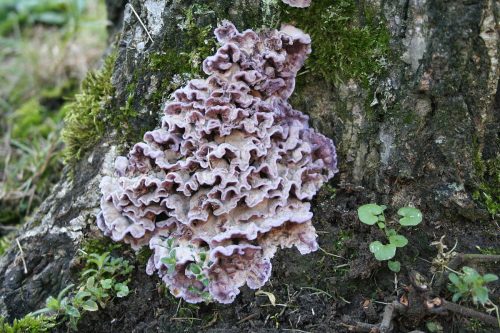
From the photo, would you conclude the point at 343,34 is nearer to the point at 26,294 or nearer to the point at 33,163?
the point at 26,294

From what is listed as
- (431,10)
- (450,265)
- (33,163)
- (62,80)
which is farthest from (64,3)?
(450,265)

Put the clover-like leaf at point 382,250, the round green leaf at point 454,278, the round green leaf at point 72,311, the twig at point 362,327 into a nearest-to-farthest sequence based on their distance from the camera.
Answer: the round green leaf at point 454,278 → the twig at point 362,327 → the clover-like leaf at point 382,250 → the round green leaf at point 72,311

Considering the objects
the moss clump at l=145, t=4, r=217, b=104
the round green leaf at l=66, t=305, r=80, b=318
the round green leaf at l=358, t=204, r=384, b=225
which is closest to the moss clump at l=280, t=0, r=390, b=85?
the moss clump at l=145, t=4, r=217, b=104

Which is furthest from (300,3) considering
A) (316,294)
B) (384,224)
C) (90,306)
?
(90,306)

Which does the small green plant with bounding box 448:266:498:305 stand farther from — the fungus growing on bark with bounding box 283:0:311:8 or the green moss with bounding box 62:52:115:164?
the green moss with bounding box 62:52:115:164

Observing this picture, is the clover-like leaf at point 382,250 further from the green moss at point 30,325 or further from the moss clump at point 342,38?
the green moss at point 30,325

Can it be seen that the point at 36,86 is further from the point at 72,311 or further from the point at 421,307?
the point at 421,307

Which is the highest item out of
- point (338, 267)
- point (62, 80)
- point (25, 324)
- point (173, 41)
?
point (173, 41)

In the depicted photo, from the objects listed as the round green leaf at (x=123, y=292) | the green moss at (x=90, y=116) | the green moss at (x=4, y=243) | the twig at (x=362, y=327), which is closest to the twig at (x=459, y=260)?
the twig at (x=362, y=327)
